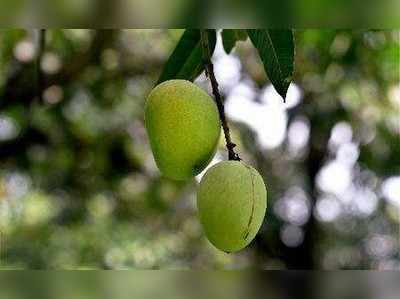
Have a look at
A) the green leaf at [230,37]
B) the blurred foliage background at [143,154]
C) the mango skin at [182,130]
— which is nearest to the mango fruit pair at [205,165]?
the mango skin at [182,130]

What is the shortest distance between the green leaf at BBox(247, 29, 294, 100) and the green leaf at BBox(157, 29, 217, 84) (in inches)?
5.3

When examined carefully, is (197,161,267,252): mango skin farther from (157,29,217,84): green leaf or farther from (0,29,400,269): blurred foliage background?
(0,29,400,269): blurred foliage background

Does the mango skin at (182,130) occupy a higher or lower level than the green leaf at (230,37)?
lower

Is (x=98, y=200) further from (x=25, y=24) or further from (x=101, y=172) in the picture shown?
(x=25, y=24)

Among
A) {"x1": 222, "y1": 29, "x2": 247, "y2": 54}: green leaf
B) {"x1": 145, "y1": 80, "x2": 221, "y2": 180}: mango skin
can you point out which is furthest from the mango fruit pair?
{"x1": 222, "y1": 29, "x2": 247, "y2": 54}: green leaf

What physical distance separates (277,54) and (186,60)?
0.53 ft

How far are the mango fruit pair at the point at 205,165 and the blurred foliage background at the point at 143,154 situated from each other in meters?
1.49

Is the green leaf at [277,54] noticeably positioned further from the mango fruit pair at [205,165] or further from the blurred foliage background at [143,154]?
the blurred foliage background at [143,154]

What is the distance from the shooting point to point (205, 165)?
460mm

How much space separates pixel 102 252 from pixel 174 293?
2344 millimetres

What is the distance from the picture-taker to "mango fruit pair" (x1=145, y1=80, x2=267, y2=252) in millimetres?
427

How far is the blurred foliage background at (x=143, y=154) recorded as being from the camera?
2.12 metres

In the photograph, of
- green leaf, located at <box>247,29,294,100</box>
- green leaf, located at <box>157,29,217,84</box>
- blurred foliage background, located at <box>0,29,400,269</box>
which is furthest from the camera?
blurred foliage background, located at <box>0,29,400,269</box>

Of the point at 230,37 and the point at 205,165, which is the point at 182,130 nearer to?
the point at 205,165
